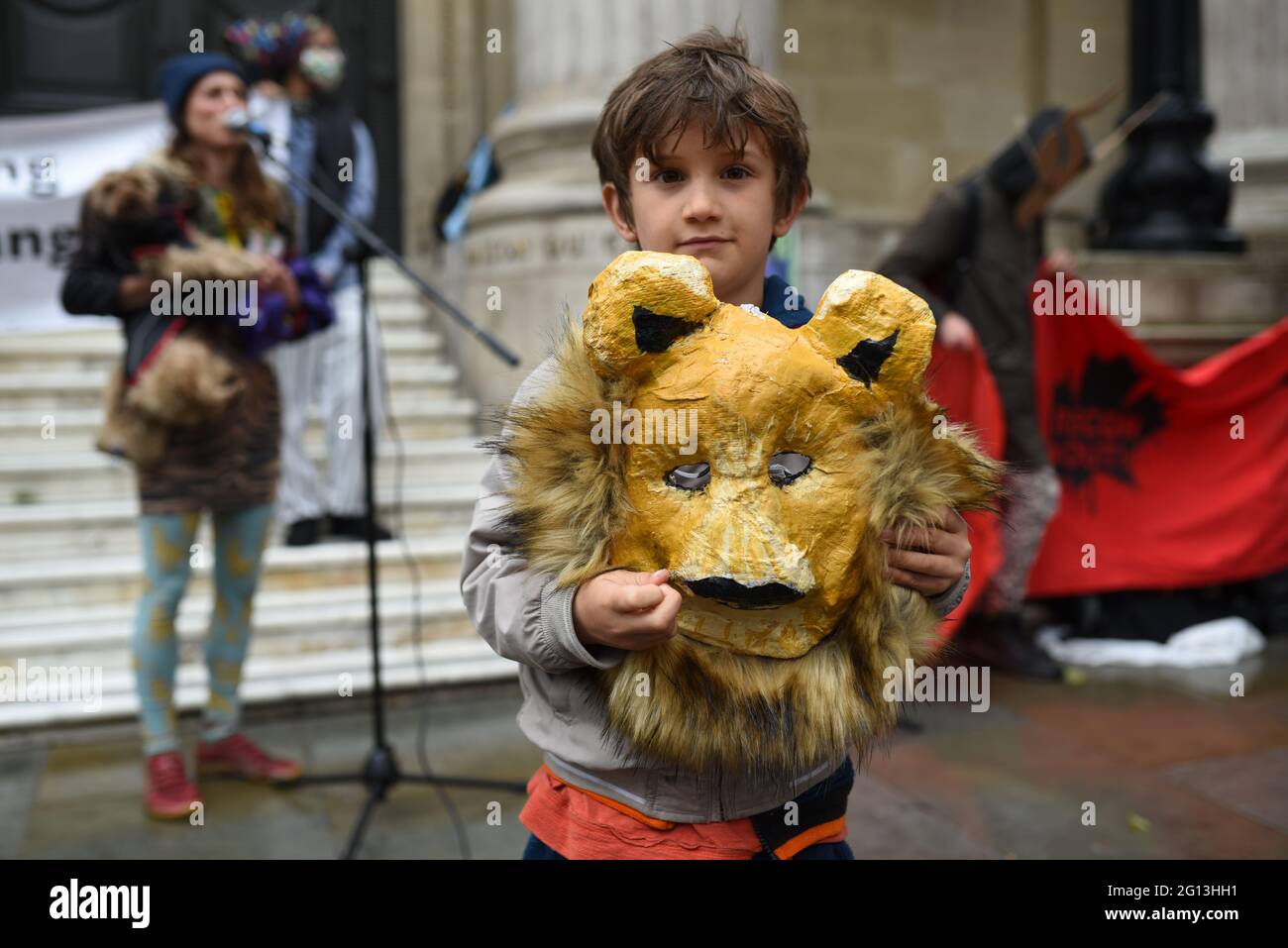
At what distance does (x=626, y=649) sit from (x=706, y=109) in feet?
2.33

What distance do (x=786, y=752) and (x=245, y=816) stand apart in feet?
8.92

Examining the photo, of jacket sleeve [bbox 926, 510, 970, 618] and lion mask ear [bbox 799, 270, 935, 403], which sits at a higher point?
lion mask ear [bbox 799, 270, 935, 403]

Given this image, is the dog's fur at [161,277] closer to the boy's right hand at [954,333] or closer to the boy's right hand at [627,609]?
the boy's right hand at [627,609]

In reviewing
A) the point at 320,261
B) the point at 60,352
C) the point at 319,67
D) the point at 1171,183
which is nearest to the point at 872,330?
the point at 320,261

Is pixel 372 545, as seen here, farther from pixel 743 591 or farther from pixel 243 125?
pixel 743 591

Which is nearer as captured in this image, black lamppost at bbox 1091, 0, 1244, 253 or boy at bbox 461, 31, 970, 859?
boy at bbox 461, 31, 970, 859

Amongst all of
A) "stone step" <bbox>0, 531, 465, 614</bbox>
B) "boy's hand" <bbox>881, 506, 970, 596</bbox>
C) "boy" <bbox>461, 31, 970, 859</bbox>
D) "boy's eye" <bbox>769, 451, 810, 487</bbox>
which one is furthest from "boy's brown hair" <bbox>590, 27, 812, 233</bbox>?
"stone step" <bbox>0, 531, 465, 614</bbox>

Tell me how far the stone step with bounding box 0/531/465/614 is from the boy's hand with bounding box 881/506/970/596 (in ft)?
12.1

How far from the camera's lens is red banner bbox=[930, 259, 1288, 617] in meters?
5.50

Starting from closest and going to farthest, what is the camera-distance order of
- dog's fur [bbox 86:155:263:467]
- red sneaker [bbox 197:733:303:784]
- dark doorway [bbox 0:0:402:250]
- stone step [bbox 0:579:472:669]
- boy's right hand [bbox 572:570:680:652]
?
boy's right hand [bbox 572:570:680:652] → dog's fur [bbox 86:155:263:467] → red sneaker [bbox 197:733:303:784] → stone step [bbox 0:579:472:669] → dark doorway [bbox 0:0:402:250]

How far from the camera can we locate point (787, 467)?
1391mm

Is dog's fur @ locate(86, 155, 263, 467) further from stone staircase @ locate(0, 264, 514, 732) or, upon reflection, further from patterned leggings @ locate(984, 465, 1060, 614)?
patterned leggings @ locate(984, 465, 1060, 614)

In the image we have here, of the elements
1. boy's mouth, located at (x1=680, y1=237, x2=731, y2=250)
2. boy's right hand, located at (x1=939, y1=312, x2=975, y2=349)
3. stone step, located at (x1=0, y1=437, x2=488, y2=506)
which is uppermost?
boy's right hand, located at (x1=939, y1=312, x2=975, y2=349)

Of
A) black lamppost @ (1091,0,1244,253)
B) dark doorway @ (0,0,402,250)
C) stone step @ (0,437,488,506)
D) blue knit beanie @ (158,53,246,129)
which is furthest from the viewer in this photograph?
dark doorway @ (0,0,402,250)
